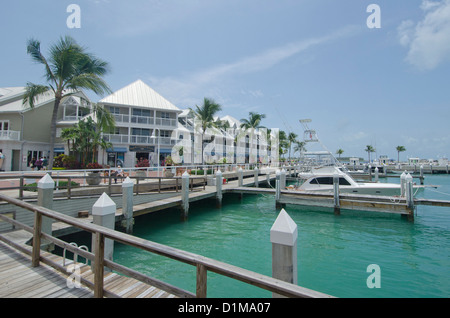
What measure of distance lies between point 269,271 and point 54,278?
220 inches

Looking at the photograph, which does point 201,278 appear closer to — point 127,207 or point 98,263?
point 98,263

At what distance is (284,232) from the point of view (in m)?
3.12

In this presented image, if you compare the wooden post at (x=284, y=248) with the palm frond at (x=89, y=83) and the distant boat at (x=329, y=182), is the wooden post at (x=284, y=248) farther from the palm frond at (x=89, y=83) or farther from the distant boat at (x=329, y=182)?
the palm frond at (x=89, y=83)

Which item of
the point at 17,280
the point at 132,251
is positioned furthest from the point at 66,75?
the point at 17,280

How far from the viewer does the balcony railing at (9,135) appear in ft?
82.1

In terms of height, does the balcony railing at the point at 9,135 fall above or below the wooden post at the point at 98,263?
above

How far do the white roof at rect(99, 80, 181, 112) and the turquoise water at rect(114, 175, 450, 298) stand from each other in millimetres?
21535

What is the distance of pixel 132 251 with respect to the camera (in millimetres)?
8945

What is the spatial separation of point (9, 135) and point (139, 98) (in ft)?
48.1

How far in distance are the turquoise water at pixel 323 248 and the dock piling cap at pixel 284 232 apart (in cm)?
382

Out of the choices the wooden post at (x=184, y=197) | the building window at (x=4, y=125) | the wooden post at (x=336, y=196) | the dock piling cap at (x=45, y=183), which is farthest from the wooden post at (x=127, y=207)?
the building window at (x=4, y=125)

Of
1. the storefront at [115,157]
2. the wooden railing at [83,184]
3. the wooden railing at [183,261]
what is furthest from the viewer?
the storefront at [115,157]

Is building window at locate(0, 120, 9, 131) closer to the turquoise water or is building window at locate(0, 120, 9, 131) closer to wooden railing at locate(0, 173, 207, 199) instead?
wooden railing at locate(0, 173, 207, 199)

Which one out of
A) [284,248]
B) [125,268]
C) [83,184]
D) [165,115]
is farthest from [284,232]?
[165,115]
